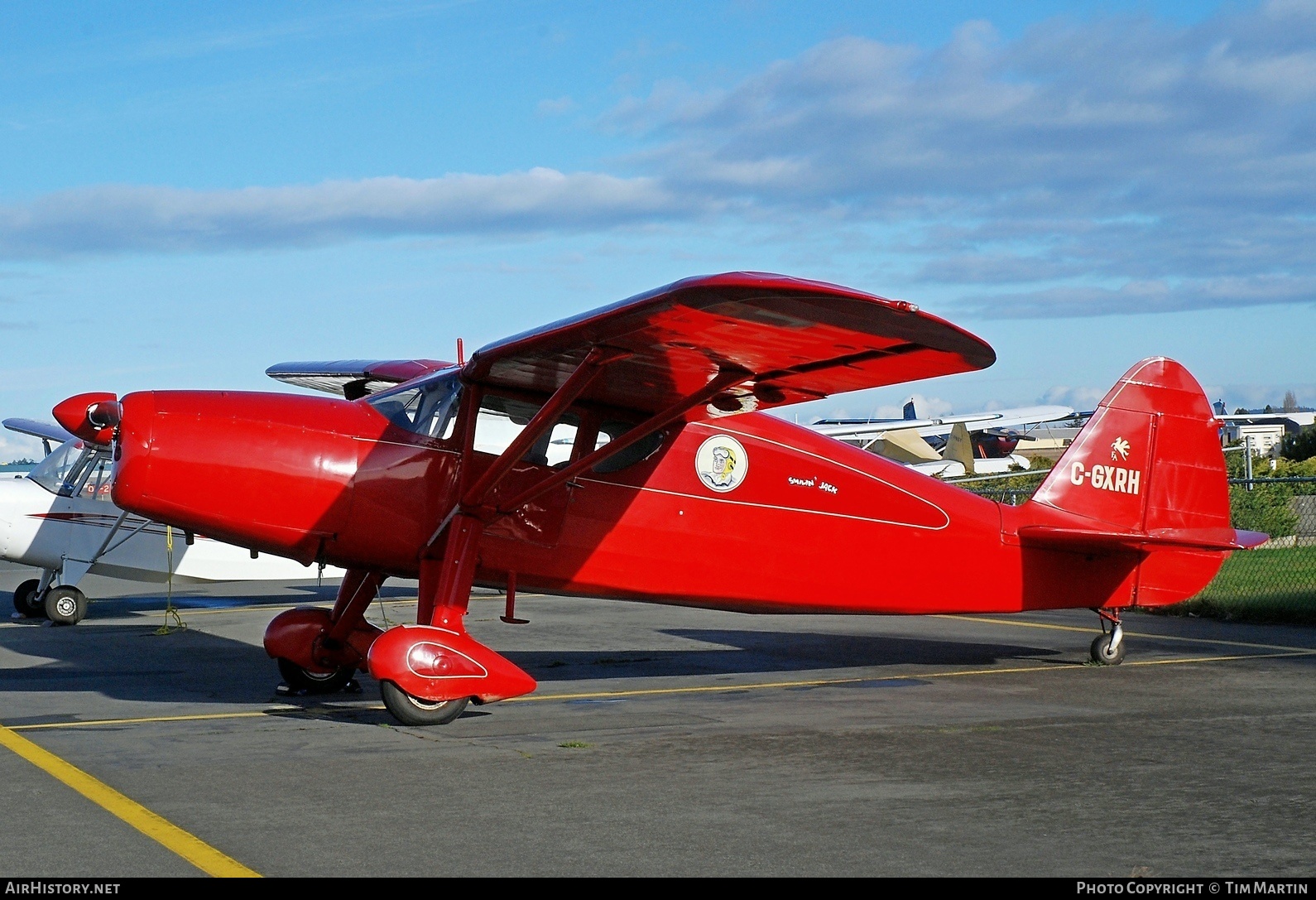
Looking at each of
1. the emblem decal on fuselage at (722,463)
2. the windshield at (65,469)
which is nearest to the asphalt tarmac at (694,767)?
the emblem decal on fuselage at (722,463)

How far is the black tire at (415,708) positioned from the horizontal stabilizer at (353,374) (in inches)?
122

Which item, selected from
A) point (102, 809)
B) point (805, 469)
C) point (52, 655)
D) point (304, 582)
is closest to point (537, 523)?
point (805, 469)

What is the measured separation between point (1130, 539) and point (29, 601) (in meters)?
13.0

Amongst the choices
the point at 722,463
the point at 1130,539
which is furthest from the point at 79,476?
the point at 1130,539

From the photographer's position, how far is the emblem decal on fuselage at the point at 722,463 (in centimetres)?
935

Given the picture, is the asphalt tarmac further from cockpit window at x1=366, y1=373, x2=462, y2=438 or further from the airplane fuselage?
cockpit window at x1=366, y1=373, x2=462, y2=438

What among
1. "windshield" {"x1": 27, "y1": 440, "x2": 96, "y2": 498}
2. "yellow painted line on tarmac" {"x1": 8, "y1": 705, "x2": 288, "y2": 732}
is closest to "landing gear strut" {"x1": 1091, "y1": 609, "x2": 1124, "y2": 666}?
"yellow painted line on tarmac" {"x1": 8, "y1": 705, "x2": 288, "y2": 732}

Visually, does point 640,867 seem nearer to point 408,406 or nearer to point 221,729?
point 221,729

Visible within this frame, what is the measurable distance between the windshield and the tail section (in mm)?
11418

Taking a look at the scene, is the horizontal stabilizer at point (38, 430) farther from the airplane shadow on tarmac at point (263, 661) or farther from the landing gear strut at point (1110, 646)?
the landing gear strut at point (1110, 646)

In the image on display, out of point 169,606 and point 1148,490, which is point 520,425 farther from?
point 169,606

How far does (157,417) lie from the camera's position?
7.97 m

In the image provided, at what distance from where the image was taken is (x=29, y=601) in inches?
633

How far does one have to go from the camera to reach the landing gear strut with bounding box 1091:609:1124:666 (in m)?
10.9
